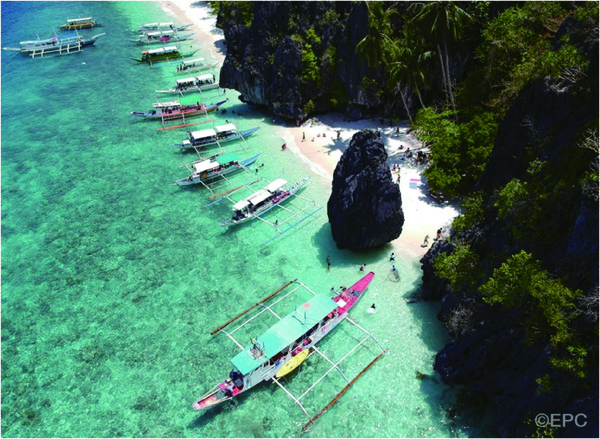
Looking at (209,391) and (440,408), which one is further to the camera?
(209,391)

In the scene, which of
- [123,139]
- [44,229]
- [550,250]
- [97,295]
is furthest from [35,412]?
[123,139]

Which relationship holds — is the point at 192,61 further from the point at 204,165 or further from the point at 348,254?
the point at 348,254

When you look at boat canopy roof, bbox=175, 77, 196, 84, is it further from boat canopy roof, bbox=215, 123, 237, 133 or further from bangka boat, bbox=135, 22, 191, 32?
bangka boat, bbox=135, 22, 191, 32

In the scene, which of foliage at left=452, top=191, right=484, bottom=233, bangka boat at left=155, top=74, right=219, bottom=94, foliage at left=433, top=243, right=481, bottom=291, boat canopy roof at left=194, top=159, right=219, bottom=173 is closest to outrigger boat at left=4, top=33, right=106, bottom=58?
bangka boat at left=155, top=74, right=219, bottom=94

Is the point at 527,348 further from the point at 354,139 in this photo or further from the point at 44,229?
the point at 44,229

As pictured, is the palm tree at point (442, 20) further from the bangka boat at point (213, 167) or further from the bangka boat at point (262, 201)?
the bangka boat at point (213, 167)

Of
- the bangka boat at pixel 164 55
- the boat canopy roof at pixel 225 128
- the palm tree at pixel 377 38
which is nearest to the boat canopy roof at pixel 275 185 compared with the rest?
the boat canopy roof at pixel 225 128
